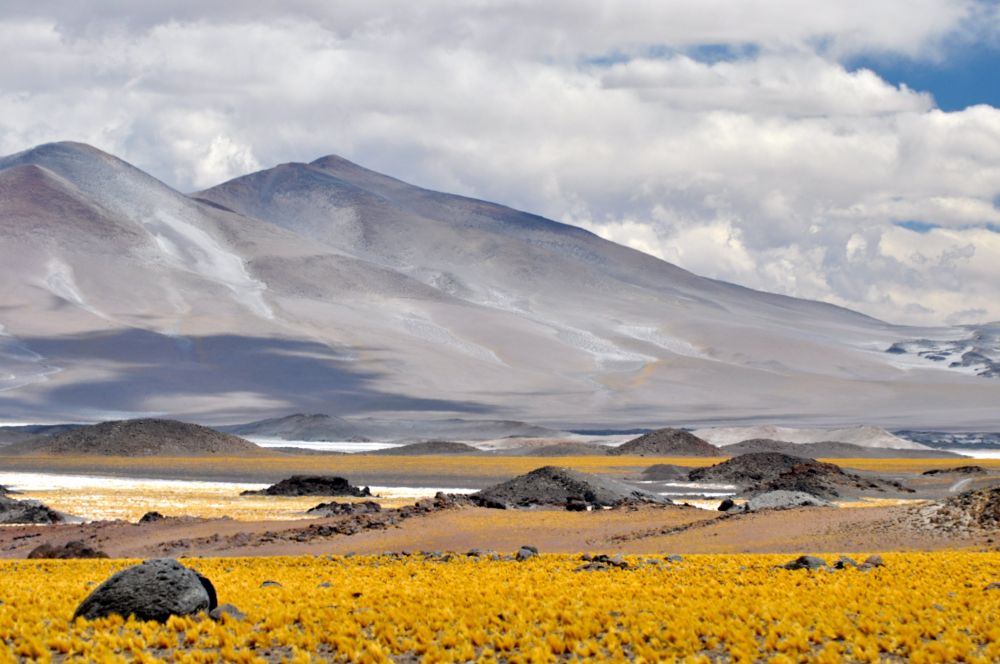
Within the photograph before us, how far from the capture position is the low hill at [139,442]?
101688 mm

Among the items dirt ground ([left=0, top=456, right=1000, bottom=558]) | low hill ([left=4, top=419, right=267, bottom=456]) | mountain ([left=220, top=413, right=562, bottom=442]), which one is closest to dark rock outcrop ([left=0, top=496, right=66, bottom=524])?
dirt ground ([left=0, top=456, right=1000, bottom=558])

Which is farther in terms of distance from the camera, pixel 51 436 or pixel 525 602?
pixel 51 436

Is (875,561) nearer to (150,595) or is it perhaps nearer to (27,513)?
(150,595)

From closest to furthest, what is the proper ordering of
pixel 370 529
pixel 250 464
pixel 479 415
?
1. pixel 370 529
2. pixel 250 464
3. pixel 479 415

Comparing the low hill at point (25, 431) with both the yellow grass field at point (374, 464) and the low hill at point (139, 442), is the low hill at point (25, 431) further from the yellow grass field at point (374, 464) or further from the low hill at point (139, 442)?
the yellow grass field at point (374, 464)

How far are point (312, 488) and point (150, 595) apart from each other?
44.8 meters


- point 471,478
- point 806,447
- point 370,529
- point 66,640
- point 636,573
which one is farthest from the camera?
point 806,447

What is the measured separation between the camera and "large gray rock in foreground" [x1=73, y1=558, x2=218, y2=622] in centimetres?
1507

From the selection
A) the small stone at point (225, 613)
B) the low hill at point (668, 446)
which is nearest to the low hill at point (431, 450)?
the low hill at point (668, 446)

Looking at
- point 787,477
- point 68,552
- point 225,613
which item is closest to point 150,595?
point 225,613

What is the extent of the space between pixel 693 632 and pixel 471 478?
63.9 m

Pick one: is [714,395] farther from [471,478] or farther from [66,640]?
[66,640]

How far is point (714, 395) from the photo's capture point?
194 m

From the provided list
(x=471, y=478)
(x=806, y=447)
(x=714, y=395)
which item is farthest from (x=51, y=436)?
(x=714, y=395)
